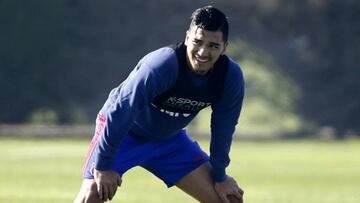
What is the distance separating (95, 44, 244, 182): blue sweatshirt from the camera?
9203 mm

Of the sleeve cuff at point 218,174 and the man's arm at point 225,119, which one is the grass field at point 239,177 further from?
the man's arm at point 225,119

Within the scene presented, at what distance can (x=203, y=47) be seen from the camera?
9.33m

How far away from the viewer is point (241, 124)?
217 ft

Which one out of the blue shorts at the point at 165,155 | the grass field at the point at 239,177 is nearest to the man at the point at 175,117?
the blue shorts at the point at 165,155

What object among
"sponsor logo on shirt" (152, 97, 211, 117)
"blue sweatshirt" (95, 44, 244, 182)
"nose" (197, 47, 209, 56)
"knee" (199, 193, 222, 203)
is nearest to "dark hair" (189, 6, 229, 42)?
"nose" (197, 47, 209, 56)

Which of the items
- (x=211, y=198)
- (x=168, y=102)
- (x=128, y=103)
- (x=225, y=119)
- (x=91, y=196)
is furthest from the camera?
(x=211, y=198)

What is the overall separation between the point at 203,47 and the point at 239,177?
51.5 ft

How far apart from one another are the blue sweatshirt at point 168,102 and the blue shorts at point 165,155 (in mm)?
90

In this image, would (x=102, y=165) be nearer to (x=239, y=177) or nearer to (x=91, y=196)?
(x=91, y=196)

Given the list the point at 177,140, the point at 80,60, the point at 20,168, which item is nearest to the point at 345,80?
the point at 80,60

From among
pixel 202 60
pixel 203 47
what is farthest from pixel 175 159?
pixel 203 47

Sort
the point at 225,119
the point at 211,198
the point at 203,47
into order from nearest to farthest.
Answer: the point at 203,47, the point at 225,119, the point at 211,198

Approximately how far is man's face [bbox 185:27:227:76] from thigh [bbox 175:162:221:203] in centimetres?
114

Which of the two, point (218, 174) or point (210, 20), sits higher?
point (210, 20)
